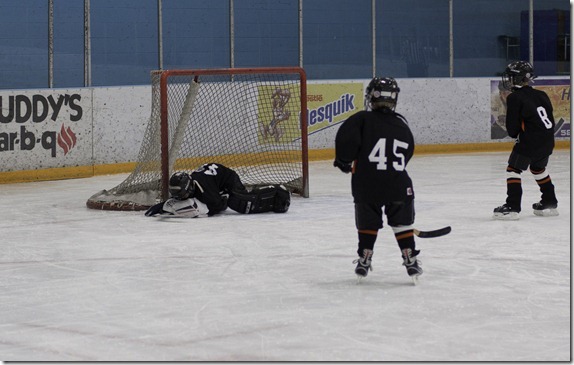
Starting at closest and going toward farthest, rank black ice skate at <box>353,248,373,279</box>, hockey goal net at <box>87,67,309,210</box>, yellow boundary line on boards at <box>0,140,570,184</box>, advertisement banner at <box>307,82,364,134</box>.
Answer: black ice skate at <box>353,248,373,279</box>
hockey goal net at <box>87,67,309,210</box>
yellow boundary line on boards at <box>0,140,570,184</box>
advertisement banner at <box>307,82,364,134</box>

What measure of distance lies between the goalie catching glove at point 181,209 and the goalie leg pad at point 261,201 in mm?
248

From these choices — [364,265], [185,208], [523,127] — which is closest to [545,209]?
[523,127]

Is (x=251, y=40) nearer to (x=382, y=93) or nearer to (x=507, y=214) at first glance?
(x=507, y=214)

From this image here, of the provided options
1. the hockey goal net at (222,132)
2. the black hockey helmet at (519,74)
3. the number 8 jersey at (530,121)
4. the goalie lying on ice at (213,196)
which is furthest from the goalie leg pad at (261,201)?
the black hockey helmet at (519,74)

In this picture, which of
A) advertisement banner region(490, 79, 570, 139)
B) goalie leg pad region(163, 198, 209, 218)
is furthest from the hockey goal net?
advertisement banner region(490, 79, 570, 139)

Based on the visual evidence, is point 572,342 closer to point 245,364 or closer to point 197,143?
point 245,364

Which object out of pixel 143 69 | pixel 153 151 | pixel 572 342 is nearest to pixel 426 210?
pixel 153 151

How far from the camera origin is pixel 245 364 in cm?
389

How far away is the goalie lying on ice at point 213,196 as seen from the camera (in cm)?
780

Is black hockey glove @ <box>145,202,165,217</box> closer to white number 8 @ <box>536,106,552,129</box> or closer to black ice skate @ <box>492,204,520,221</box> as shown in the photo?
black ice skate @ <box>492,204,520,221</box>

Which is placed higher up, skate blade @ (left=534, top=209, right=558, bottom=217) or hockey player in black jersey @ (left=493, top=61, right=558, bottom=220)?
hockey player in black jersey @ (left=493, top=61, right=558, bottom=220)

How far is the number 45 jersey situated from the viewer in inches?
207

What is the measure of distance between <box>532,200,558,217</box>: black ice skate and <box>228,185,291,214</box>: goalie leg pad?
1.80 metres

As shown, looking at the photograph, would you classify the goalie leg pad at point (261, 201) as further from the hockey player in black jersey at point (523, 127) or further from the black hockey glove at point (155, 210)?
the hockey player in black jersey at point (523, 127)
